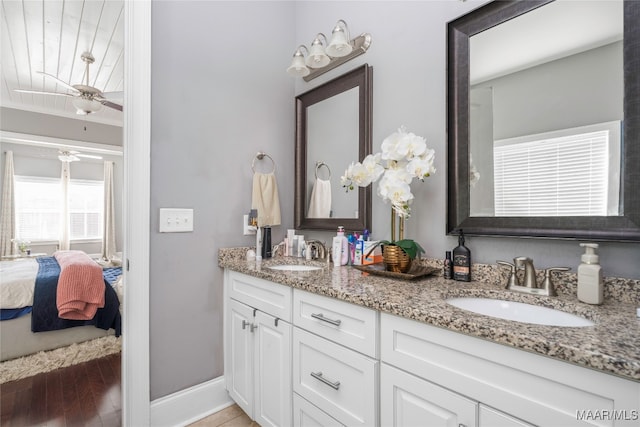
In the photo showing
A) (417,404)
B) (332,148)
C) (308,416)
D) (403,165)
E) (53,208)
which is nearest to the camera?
(417,404)

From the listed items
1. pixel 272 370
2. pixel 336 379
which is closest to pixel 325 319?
pixel 336 379

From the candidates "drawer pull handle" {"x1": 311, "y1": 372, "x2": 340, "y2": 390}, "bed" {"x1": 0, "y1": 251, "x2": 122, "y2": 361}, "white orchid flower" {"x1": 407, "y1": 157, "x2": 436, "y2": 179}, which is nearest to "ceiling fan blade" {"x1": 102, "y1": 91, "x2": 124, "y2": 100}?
"bed" {"x1": 0, "y1": 251, "x2": 122, "y2": 361}

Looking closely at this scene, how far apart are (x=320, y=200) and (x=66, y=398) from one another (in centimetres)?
198

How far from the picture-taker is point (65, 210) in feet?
18.8

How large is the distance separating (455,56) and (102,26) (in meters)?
2.79

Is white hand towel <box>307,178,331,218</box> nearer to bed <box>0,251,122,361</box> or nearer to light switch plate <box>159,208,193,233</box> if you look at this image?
light switch plate <box>159,208,193,233</box>

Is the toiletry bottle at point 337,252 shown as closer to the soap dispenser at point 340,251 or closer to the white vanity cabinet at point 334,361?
the soap dispenser at point 340,251

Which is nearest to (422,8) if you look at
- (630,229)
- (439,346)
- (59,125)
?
(630,229)

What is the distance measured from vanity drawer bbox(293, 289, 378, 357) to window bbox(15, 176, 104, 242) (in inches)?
250

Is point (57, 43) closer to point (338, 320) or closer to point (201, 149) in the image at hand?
point (201, 149)

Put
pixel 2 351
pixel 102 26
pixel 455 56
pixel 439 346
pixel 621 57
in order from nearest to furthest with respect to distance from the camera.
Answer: pixel 439 346 < pixel 621 57 < pixel 455 56 < pixel 2 351 < pixel 102 26

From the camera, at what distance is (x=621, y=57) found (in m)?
0.96

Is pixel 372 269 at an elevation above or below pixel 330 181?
below

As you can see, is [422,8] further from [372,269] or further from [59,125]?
[59,125]
